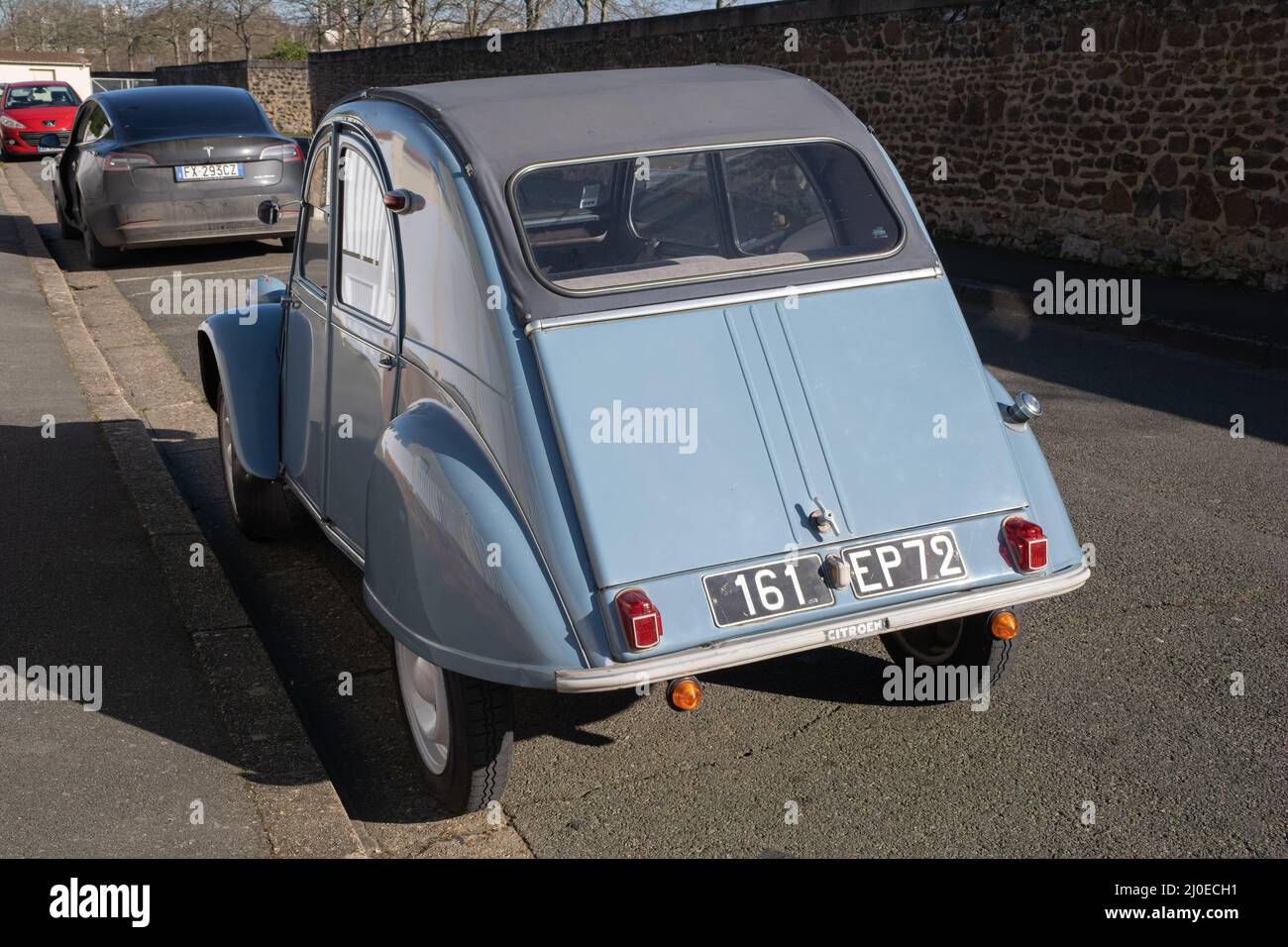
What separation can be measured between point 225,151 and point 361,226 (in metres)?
9.36

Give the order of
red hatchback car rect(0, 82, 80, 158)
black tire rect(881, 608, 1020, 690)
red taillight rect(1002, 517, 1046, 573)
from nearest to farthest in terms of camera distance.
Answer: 1. red taillight rect(1002, 517, 1046, 573)
2. black tire rect(881, 608, 1020, 690)
3. red hatchback car rect(0, 82, 80, 158)

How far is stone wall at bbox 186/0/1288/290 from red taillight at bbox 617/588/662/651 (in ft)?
32.1

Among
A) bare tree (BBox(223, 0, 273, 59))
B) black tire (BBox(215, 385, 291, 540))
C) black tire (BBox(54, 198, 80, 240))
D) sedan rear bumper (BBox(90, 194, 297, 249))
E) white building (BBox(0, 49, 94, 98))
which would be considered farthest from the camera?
white building (BBox(0, 49, 94, 98))

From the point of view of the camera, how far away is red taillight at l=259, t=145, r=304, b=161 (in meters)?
13.0

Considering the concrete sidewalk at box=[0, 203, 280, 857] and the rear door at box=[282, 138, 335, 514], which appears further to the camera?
the rear door at box=[282, 138, 335, 514]

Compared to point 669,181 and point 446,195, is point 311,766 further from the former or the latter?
point 669,181

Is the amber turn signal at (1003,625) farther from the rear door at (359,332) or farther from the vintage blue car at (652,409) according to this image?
the rear door at (359,332)

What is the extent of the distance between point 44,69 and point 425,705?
73892 millimetres

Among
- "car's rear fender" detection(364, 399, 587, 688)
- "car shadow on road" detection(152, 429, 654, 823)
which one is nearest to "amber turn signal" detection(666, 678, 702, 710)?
"car's rear fender" detection(364, 399, 587, 688)

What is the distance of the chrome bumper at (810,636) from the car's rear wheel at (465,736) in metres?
0.36

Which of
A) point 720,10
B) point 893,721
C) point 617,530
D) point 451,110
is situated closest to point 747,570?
point 617,530

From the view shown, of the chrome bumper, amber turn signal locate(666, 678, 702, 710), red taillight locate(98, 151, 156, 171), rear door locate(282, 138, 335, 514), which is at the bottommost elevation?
amber turn signal locate(666, 678, 702, 710)

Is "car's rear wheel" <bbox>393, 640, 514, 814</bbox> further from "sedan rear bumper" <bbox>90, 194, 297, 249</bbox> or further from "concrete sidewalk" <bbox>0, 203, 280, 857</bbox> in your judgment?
"sedan rear bumper" <bbox>90, 194, 297, 249</bbox>

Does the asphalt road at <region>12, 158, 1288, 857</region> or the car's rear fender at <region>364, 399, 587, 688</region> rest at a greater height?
the car's rear fender at <region>364, 399, 587, 688</region>
